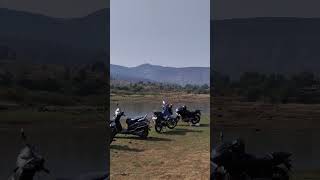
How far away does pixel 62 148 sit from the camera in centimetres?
510

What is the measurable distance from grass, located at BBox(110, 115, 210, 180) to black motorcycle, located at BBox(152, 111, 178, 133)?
0.54 feet

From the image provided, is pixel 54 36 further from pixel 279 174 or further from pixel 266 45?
pixel 279 174

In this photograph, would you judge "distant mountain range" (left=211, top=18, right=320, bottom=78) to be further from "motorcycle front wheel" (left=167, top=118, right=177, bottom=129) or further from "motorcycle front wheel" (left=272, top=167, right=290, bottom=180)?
"motorcycle front wheel" (left=167, top=118, right=177, bottom=129)

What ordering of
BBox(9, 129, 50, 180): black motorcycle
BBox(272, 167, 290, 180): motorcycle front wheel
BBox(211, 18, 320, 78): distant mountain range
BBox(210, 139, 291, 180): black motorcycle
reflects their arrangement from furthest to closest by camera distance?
BBox(211, 18, 320, 78): distant mountain range, BBox(272, 167, 290, 180): motorcycle front wheel, BBox(210, 139, 291, 180): black motorcycle, BBox(9, 129, 50, 180): black motorcycle

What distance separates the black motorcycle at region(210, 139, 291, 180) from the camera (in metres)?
4.71

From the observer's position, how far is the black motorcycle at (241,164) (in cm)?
471

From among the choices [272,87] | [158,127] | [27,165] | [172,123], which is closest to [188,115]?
[172,123]

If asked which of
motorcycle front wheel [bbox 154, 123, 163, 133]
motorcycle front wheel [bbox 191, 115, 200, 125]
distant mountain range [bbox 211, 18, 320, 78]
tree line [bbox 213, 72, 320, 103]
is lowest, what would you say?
motorcycle front wheel [bbox 154, 123, 163, 133]

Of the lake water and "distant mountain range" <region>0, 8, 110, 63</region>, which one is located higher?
"distant mountain range" <region>0, 8, 110, 63</region>

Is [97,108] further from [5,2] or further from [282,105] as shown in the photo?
[282,105]

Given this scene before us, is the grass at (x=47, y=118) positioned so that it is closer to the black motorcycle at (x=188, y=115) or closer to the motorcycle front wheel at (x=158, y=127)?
the motorcycle front wheel at (x=158, y=127)

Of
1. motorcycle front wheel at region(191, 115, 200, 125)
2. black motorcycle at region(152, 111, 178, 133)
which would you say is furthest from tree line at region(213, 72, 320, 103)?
motorcycle front wheel at region(191, 115, 200, 125)

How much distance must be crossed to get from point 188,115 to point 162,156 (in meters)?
4.91

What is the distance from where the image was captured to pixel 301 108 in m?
5.97
